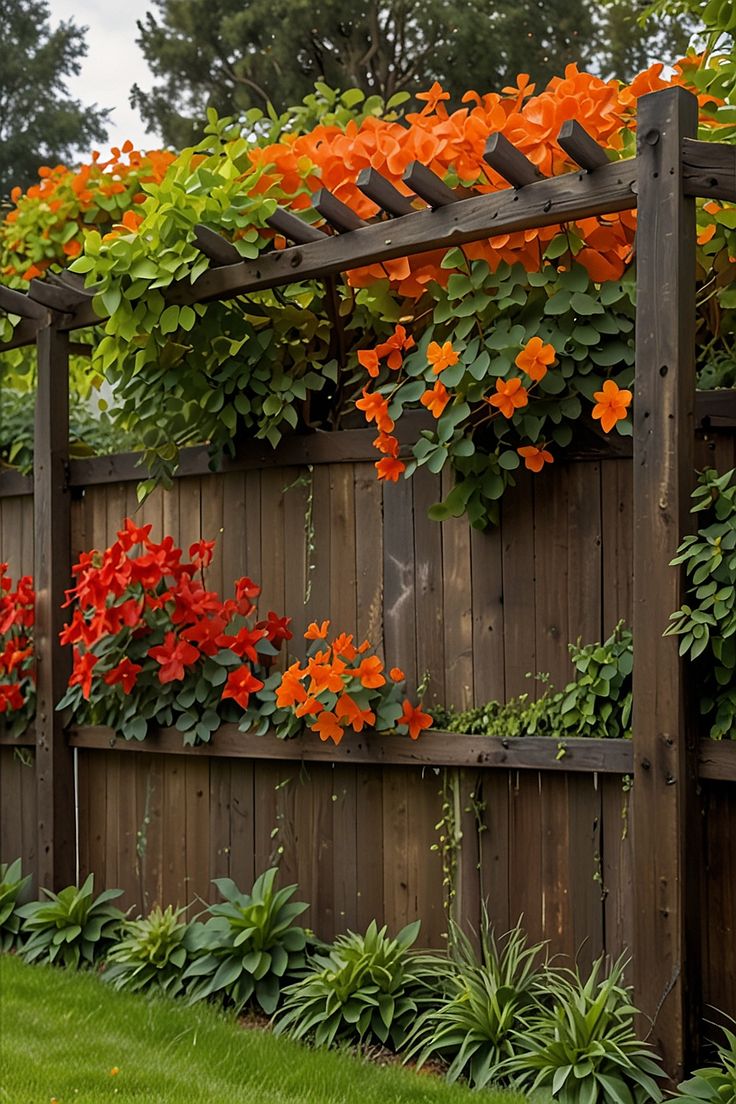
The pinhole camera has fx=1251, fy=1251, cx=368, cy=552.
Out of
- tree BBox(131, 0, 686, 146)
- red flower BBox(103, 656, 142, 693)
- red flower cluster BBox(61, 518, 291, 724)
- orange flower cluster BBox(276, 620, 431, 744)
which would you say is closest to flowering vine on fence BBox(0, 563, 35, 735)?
red flower cluster BBox(61, 518, 291, 724)

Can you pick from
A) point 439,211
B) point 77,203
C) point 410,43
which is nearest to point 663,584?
point 439,211

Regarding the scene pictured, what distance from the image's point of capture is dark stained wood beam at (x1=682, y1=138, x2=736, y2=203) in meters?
3.12

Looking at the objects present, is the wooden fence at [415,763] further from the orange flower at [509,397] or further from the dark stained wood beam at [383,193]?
the dark stained wood beam at [383,193]

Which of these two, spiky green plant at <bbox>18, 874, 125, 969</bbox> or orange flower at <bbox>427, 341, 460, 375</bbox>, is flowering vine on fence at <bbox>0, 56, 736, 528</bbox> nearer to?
orange flower at <bbox>427, 341, 460, 375</bbox>

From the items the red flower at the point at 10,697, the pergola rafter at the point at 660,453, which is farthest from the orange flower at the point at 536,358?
the red flower at the point at 10,697

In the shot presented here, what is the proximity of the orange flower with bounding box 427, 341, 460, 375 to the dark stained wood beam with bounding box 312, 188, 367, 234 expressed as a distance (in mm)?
490

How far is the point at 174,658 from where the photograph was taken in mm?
4262

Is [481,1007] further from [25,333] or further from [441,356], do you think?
[25,333]

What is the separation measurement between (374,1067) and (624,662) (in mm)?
1305

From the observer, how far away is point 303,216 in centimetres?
406

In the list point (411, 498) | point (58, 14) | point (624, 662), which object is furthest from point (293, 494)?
point (58, 14)

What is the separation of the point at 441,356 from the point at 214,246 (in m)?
0.94

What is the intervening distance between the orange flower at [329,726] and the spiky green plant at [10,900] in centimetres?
172

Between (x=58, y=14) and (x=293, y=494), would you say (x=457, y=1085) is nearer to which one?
(x=293, y=494)
